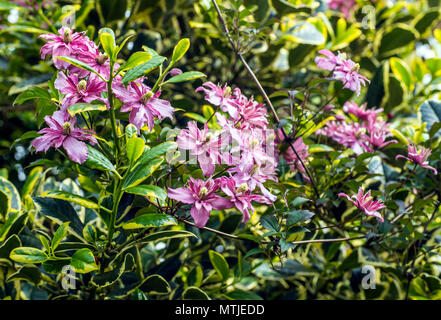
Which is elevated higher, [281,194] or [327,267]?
[281,194]

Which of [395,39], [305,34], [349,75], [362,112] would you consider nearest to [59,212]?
[349,75]

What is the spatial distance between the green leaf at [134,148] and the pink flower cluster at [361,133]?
20.1 inches

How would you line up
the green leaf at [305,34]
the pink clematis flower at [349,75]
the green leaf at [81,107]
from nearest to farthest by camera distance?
the green leaf at [81,107] < the pink clematis flower at [349,75] < the green leaf at [305,34]

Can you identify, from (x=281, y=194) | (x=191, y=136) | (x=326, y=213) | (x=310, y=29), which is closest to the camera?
(x=191, y=136)

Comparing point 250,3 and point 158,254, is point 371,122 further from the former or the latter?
point 158,254

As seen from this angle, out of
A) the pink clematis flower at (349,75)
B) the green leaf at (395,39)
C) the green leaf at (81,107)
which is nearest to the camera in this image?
the green leaf at (81,107)

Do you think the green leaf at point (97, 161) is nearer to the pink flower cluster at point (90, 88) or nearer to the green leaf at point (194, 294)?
the pink flower cluster at point (90, 88)

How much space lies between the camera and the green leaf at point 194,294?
2.79 feet

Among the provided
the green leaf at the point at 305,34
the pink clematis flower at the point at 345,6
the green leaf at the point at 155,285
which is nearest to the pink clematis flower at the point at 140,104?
the green leaf at the point at 155,285

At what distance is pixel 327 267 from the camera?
117 centimetres

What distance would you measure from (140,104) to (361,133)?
21.6 inches

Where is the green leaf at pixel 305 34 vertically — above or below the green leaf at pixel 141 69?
above

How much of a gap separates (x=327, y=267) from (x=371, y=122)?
423 mm
